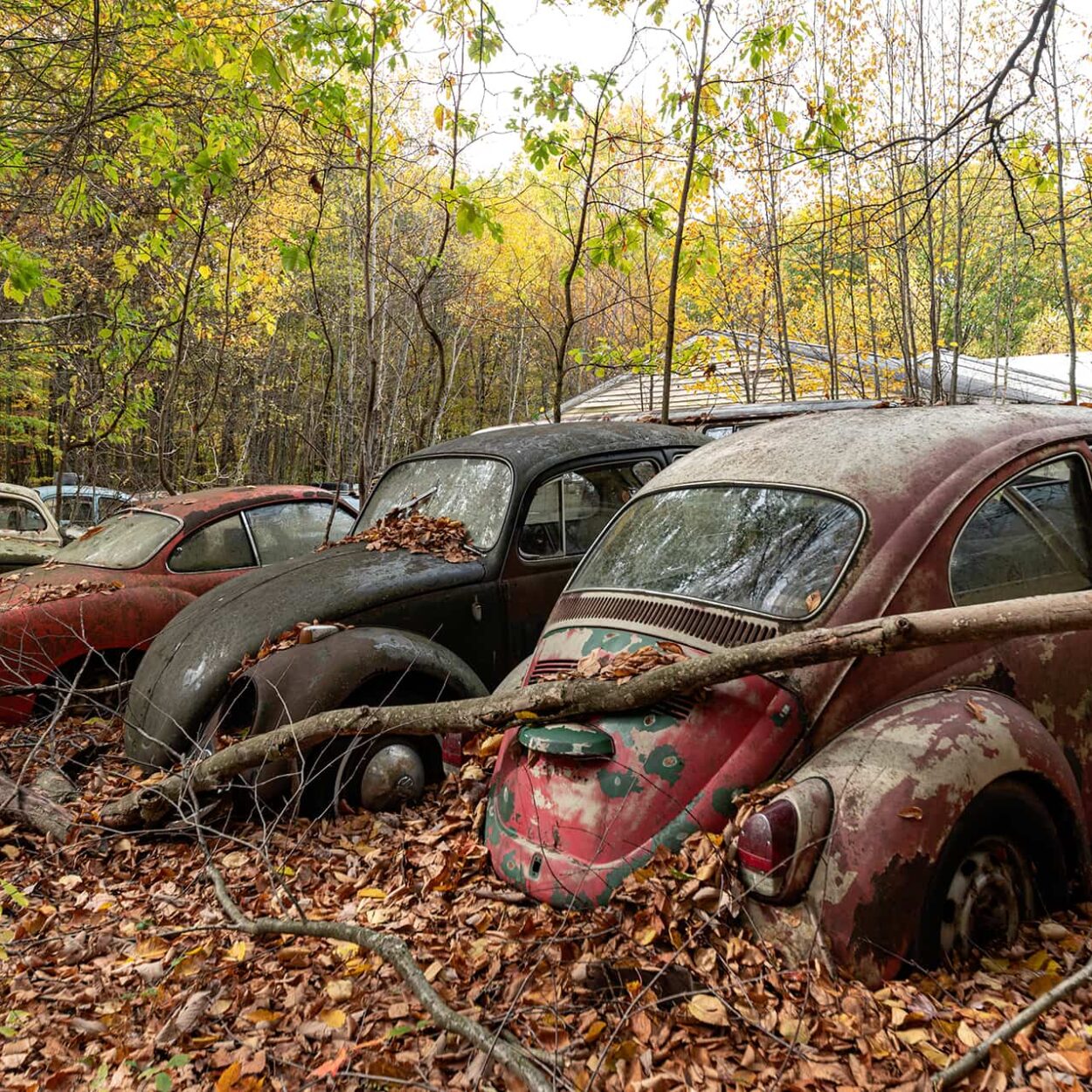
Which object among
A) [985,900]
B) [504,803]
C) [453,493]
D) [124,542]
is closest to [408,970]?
[504,803]

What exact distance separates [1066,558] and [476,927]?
270 centimetres

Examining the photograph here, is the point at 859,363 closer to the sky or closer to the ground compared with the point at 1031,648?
closer to the sky

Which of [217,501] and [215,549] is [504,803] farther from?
[217,501]

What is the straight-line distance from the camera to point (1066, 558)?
352 cm

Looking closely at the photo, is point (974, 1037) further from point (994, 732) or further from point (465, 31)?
point (465, 31)

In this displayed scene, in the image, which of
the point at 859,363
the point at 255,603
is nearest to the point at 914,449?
the point at 255,603

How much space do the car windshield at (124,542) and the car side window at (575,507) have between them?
10.6 feet

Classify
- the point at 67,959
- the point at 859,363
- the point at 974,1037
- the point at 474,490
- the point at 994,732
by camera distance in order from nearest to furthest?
1. the point at 974,1037
2. the point at 994,732
3. the point at 67,959
4. the point at 474,490
5. the point at 859,363

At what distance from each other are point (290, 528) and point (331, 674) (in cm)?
329

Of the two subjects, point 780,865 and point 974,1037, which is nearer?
point 974,1037

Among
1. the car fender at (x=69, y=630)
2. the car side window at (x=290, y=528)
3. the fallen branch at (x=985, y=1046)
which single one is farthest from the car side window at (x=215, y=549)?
the fallen branch at (x=985, y=1046)

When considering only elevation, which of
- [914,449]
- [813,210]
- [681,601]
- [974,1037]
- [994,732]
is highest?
[813,210]

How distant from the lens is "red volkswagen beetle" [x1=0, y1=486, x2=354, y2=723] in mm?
6137

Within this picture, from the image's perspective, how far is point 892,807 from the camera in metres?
2.65
